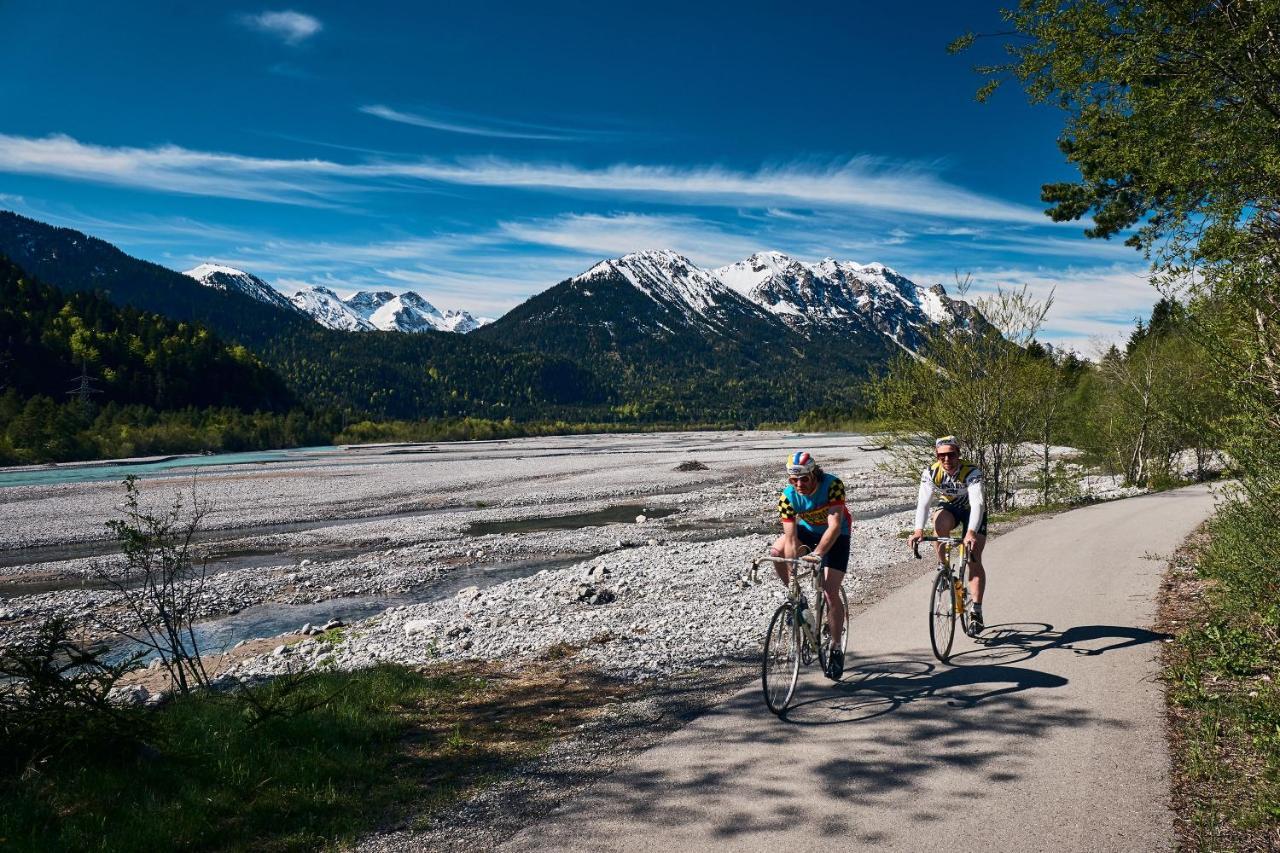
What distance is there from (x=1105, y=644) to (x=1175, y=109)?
6.20 meters

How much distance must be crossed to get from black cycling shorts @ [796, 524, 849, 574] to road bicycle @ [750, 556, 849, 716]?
0.14 m

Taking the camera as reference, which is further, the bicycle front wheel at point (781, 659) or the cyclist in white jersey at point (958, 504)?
the cyclist in white jersey at point (958, 504)

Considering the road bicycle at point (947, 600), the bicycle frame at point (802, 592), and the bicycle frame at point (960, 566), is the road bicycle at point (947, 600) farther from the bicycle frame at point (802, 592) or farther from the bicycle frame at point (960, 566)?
the bicycle frame at point (802, 592)

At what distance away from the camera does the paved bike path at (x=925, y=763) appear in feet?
15.3

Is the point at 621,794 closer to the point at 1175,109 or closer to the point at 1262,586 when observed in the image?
the point at 1262,586

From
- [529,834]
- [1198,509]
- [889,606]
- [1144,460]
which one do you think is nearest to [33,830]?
[529,834]

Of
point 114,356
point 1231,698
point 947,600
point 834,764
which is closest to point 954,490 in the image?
point 947,600

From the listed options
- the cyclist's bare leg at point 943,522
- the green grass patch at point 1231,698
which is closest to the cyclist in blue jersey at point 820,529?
the cyclist's bare leg at point 943,522

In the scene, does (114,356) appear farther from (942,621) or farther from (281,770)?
(942,621)

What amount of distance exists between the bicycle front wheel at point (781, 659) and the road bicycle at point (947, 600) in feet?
6.20

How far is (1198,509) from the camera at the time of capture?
2103cm

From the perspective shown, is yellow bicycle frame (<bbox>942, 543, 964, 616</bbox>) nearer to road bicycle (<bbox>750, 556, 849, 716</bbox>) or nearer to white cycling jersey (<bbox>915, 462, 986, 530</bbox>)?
white cycling jersey (<bbox>915, 462, 986, 530</bbox>)

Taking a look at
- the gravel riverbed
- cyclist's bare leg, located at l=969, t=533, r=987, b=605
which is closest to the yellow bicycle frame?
cyclist's bare leg, located at l=969, t=533, r=987, b=605

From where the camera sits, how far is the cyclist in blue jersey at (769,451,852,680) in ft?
Answer: 23.4
